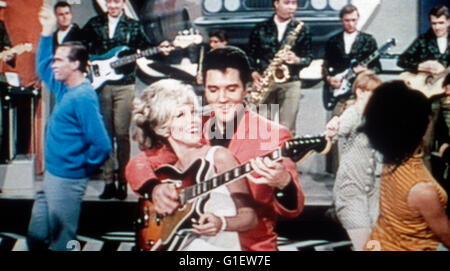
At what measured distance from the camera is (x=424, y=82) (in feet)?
8.66

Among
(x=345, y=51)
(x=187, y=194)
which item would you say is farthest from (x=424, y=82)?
(x=187, y=194)

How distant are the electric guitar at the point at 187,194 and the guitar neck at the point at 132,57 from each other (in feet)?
1.71

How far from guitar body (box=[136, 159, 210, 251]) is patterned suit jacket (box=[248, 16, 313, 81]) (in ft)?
1.74

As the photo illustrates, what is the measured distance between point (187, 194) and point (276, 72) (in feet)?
2.27

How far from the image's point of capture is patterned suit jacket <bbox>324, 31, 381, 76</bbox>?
264cm

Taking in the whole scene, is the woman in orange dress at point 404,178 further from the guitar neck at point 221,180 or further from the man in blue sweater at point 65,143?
the man in blue sweater at point 65,143

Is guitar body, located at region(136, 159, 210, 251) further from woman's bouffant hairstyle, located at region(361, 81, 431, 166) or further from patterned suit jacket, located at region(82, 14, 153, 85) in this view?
woman's bouffant hairstyle, located at region(361, 81, 431, 166)

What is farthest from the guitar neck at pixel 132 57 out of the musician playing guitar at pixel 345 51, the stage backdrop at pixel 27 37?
the musician playing guitar at pixel 345 51

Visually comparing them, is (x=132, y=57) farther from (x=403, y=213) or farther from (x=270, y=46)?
(x=403, y=213)

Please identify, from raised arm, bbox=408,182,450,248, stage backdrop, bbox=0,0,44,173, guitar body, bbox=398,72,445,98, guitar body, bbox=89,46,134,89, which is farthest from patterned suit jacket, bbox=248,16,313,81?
stage backdrop, bbox=0,0,44,173

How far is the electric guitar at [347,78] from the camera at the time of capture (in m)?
2.64
